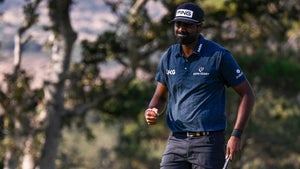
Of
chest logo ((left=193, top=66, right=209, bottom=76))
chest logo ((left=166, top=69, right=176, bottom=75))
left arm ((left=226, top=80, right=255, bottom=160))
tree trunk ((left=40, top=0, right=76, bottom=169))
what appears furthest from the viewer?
tree trunk ((left=40, top=0, right=76, bottom=169))

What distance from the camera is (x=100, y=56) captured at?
23.8m

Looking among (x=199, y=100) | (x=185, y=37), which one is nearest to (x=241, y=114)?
(x=199, y=100)

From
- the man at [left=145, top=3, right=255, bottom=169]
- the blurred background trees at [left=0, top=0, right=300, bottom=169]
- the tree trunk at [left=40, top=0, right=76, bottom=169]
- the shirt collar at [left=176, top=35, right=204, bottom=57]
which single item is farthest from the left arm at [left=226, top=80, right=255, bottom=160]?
the tree trunk at [left=40, top=0, right=76, bottom=169]

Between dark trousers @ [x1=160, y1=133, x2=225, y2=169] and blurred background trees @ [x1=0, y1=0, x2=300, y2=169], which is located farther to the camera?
blurred background trees @ [x1=0, y1=0, x2=300, y2=169]

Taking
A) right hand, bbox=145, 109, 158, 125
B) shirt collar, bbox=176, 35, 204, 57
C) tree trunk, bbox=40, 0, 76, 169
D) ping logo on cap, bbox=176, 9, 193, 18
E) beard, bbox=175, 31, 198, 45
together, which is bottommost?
tree trunk, bbox=40, 0, 76, 169

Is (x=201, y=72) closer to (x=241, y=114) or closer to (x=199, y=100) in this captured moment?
(x=199, y=100)

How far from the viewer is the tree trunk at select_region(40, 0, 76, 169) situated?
22234 millimetres

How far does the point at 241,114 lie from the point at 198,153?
404mm

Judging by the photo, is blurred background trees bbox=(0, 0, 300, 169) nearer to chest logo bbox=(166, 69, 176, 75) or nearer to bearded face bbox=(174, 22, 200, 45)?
chest logo bbox=(166, 69, 176, 75)

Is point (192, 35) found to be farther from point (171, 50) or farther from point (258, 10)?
point (258, 10)

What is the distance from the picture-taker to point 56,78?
909 inches

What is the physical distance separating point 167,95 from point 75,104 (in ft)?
58.2

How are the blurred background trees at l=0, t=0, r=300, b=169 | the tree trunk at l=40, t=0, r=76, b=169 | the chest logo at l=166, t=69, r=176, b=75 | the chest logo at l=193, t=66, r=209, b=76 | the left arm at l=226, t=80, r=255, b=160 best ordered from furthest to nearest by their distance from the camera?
the tree trunk at l=40, t=0, r=76, b=169 → the blurred background trees at l=0, t=0, r=300, b=169 → the chest logo at l=166, t=69, r=176, b=75 → the chest logo at l=193, t=66, r=209, b=76 → the left arm at l=226, t=80, r=255, b=160

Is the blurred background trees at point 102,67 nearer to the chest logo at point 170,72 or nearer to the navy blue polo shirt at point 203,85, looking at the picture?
the chest logo at point 170,72
